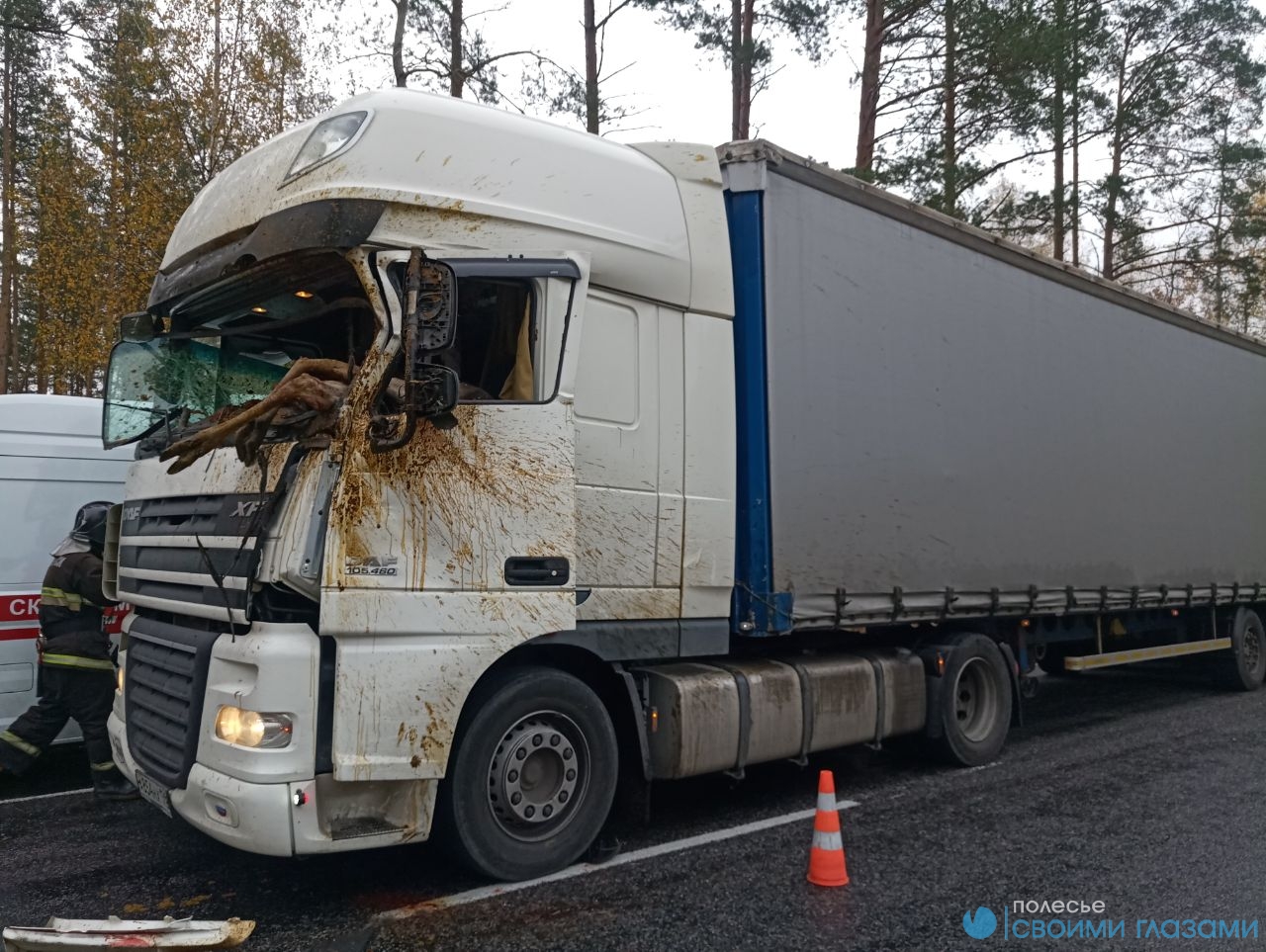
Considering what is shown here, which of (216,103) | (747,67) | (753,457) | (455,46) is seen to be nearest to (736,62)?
(747,67)

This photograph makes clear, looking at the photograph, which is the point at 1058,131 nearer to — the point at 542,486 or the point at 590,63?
the point at 590,63

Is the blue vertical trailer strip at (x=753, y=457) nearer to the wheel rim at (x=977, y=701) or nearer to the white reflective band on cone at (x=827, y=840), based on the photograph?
the white reflective band on cone at (x=827, y=840)

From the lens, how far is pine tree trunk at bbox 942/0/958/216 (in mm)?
16391

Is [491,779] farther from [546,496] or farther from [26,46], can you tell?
[26,46]

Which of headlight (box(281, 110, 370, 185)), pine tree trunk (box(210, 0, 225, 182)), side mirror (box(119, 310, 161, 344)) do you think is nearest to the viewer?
headlight (box(281, 110, 370, 185))

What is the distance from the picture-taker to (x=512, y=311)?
4.58m

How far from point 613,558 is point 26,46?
79.2 feet

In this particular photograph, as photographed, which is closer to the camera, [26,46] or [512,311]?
[512,311]

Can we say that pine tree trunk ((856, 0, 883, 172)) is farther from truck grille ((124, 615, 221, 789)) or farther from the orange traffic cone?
truck grille ((124, 615, 221, 789))

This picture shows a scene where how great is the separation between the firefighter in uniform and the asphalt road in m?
0.33

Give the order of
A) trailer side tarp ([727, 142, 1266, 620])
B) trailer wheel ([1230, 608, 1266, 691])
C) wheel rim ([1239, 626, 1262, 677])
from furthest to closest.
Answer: wheel rim ([1239, 626, 1262, 677]), trailer wheel ([1230, 608, 1266, 691]), trailer side tarp ([727, 142, 1266, 620])

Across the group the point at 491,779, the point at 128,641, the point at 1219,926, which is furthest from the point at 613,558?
the point at 1219,926

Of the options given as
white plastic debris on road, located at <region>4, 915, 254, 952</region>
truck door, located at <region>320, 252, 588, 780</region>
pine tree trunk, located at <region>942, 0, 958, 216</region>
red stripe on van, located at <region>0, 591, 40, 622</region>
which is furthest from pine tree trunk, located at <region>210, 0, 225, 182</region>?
white plastic debris on road, located at <region>4, 915, 254, 952</region>

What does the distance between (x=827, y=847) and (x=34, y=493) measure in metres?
5.59
